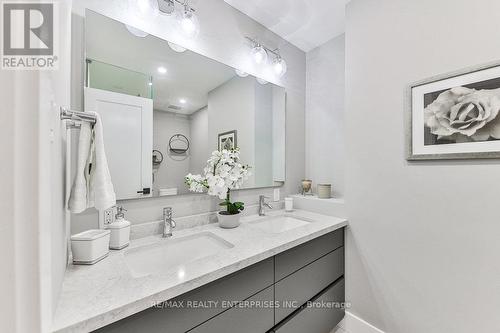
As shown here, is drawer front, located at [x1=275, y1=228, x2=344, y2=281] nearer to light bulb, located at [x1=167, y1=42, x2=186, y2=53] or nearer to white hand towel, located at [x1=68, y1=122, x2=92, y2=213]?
white hand towel, located at [x1=68, y1=122, x2=92, y2=213]

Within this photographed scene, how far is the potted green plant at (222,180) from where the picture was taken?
134 centimetres

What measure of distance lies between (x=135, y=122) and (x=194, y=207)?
65 cm

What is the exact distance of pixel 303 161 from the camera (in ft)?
7.19

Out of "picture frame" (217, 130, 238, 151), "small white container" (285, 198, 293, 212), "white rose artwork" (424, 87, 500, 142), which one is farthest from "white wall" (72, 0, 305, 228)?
"white rose artwork" (424, 87, 500, 142)

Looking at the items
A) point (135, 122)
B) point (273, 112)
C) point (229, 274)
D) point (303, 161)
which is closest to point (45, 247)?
point (229, 274)

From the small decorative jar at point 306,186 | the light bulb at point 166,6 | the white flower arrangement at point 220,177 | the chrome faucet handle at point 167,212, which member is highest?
the light bulb at point 166,6

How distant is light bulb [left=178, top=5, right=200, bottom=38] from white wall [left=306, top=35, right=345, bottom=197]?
1308 millimetres

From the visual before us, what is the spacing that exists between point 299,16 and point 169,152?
5.11 ft

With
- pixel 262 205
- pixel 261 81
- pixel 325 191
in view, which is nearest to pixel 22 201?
pixel 262 205

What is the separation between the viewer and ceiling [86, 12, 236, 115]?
109cm

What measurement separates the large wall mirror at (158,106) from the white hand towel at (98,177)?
0.36 metres

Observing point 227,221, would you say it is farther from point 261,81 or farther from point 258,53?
point 258,53

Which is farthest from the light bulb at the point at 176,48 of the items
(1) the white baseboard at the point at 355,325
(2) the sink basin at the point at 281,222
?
(1) the white baseboard at the point at 355,325

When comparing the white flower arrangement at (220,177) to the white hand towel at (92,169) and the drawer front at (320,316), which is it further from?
the drawer front at (320,316)
